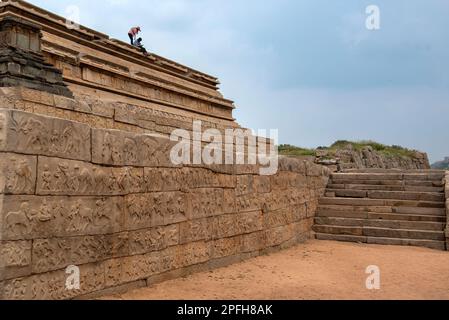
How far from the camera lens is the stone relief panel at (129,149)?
4.14 meters

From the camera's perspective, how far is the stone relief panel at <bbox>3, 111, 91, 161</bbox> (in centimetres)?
327

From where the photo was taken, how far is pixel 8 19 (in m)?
7.30

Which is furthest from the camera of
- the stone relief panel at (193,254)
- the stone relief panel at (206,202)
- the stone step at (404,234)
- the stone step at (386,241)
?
the stone step at (404,234)

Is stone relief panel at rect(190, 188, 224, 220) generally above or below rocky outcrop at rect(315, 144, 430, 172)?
below

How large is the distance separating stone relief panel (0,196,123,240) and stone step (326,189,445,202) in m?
7.80

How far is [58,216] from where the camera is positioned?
3.64 metres

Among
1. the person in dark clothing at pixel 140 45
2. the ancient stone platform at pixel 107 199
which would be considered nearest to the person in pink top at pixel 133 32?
the person in dark clothing at pixel 140 45

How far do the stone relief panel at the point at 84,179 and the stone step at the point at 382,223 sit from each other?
A: 6241 millimetres

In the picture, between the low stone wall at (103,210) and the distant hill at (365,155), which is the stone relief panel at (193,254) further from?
the distant hill at (365,155)

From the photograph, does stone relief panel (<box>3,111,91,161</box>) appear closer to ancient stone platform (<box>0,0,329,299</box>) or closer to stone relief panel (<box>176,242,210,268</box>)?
ancient stone platform (<box>0,0,329,299</box>)

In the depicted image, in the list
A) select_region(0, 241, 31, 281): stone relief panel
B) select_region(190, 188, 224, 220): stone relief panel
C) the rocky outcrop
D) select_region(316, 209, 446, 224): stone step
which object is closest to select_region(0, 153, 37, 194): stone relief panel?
select_region(0, 241, 31, 281): stone relief panel

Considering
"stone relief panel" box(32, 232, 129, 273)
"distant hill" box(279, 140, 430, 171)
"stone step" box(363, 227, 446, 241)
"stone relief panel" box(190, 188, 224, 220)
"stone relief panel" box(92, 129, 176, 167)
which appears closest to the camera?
"stone relief panel" box(32, 232, 129, 273)
